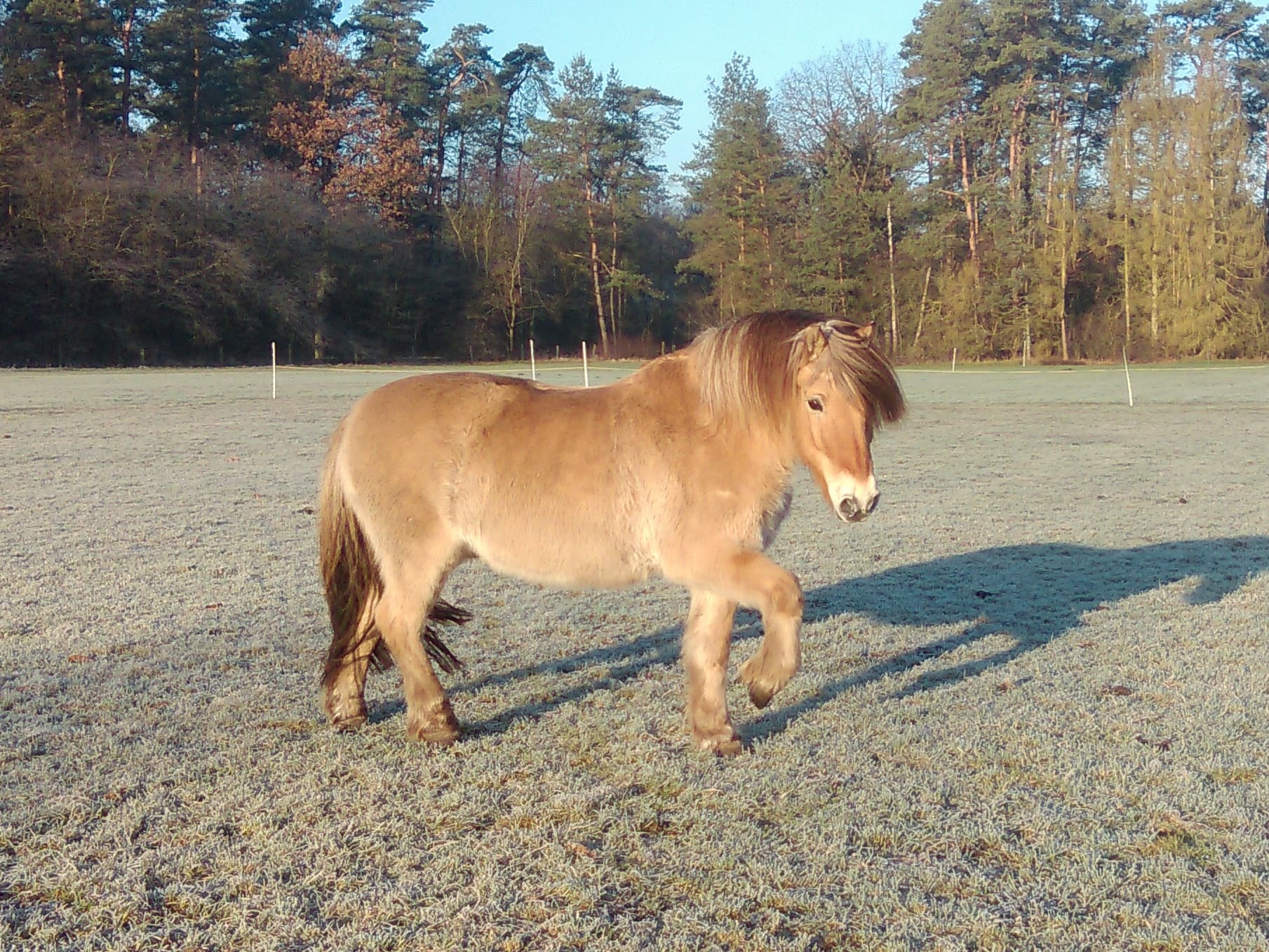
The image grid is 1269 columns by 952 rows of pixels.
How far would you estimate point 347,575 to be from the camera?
16.6ft

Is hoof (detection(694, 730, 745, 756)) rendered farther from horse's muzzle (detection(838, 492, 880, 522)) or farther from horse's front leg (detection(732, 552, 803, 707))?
horse's muzzle (detection(838, 492, 880, 522))

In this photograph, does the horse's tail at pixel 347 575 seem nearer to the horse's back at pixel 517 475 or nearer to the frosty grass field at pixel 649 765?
the horse's back at pixel 517 475

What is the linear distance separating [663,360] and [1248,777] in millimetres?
3037

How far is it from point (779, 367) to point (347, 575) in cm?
229

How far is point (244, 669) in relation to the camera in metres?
5.75

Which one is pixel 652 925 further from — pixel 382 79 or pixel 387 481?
pixel 382 79

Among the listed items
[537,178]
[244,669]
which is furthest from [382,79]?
[244,669]

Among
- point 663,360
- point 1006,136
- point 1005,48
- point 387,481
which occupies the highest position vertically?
point 1005,48

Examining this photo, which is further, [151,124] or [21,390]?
[151,124]

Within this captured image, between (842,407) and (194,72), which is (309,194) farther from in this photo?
(842,407)

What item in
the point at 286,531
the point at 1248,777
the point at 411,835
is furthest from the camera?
the point at 286,531

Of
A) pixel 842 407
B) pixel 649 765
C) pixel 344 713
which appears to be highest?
pixel 842 407

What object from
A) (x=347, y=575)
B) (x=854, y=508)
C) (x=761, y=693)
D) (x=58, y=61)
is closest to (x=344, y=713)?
(x=347, y=575)

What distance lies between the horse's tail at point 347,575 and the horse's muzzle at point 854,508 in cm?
202
